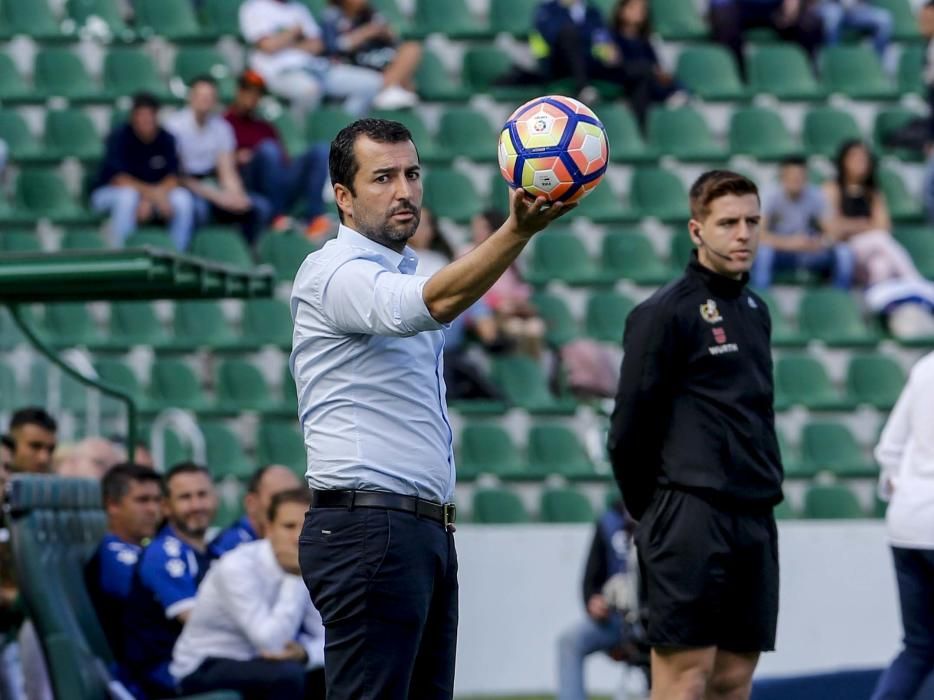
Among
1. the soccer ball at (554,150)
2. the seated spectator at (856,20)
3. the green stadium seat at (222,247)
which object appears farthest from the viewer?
the seated spectator at (856,20)

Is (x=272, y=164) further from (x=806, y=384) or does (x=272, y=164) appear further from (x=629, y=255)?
(x=806, y=384)

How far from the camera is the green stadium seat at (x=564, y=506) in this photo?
42.1 ft

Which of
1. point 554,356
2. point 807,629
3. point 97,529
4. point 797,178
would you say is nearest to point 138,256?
point 97,529

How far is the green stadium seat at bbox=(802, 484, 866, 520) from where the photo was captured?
13133 mm

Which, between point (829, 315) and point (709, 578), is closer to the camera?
point (709, 578)

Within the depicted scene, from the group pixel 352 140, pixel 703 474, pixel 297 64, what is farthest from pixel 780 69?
pixel 352 140

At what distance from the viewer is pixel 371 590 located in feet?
15.2

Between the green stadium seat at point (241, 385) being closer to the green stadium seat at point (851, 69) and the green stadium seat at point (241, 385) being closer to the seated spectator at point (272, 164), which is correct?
the seated spectator at point (272, 164)

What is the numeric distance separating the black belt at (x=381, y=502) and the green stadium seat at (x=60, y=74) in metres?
11.1

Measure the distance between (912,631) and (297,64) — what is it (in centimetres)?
911

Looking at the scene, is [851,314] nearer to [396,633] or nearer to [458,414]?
[458,414]

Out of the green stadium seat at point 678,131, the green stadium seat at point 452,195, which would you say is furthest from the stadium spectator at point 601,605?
the green stadium seat at point 678,131

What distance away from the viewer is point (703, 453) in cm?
595

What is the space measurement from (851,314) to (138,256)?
28.1 feet
